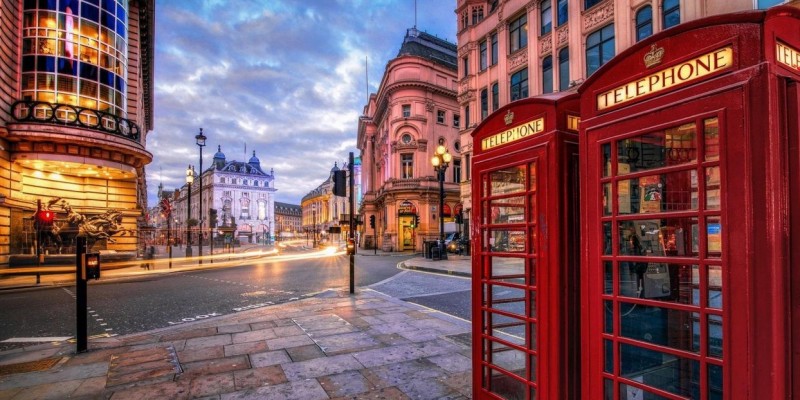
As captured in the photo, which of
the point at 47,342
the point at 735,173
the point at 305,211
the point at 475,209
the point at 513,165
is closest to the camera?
the point at 735,173

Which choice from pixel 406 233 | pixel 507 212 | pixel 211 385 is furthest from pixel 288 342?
Result: pixel 406 233

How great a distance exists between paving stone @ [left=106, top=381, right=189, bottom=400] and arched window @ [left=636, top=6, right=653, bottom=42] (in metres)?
21.4

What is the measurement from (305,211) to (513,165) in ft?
559

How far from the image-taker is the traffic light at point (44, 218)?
18.5m

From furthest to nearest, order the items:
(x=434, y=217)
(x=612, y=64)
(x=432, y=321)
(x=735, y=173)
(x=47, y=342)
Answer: (x=434, y=217) → (x=432, y=321) → (x=47, y=342) → (x=612, y=64) → (x=735, y=173)

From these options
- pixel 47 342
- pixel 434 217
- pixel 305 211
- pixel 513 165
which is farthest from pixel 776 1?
pixel 305 211

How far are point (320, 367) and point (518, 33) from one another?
26.5 meters

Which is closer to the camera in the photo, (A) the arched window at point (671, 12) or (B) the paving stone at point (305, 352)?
(B) the paving stone at point (305, 352)

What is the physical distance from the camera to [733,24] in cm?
191

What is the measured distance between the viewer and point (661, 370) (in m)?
2.96

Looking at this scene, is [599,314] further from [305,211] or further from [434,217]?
[305,211]

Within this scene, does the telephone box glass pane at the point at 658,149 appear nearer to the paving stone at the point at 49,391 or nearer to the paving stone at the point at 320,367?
the paving stone at the point at 320,367

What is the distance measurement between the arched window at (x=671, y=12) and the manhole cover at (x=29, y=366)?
22.1 metres

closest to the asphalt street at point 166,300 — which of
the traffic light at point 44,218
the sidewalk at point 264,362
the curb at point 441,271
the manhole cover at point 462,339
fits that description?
the curb at point 441,271
